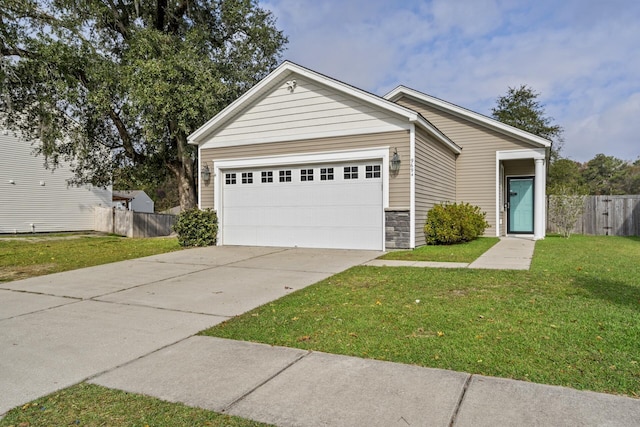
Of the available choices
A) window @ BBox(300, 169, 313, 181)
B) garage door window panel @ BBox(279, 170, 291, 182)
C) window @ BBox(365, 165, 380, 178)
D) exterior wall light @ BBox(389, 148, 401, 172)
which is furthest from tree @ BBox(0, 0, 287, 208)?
exterior wall light @ BBox(389, 148, 401, 172)

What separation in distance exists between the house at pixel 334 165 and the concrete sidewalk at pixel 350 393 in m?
7.47

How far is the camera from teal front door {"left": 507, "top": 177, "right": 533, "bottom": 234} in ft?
50.1

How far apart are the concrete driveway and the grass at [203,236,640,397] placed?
2.14ft

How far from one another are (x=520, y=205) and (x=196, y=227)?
11.4 meters

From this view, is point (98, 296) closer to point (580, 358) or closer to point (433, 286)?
point (433, 286)

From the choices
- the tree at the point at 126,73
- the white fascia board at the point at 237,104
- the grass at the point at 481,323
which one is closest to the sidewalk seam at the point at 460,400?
the grass at the point at 481,323

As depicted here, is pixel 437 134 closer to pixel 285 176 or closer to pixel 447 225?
pixel 447 225

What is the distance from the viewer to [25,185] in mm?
22500

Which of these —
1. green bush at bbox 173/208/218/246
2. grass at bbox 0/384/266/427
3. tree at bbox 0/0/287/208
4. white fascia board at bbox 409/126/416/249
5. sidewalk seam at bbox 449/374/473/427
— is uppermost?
tree at bbox 0/0/287/208

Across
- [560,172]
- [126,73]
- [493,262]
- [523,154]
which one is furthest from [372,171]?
[560,172]

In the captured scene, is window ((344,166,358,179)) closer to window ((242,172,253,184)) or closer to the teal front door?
window ((242,172,253,184))

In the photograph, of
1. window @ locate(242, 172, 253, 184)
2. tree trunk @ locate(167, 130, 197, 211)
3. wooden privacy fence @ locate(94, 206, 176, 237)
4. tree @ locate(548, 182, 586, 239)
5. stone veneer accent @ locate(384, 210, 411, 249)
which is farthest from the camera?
wooden privacy fence @ locate(94, 206, 176, 237)

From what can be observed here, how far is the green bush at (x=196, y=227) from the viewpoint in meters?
12.5

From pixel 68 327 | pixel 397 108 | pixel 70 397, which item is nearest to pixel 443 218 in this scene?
pixel 397 108
